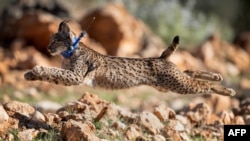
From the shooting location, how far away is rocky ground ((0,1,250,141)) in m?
10.2

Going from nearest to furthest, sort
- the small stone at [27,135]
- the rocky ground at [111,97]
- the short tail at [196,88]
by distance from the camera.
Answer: the small stone at [27,135] → the rocky ground at [111,97] → the short tail at [196,88]

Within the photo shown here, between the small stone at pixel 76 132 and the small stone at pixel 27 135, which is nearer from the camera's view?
the small stone at pixel 76 132

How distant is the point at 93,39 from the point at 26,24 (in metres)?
2.06

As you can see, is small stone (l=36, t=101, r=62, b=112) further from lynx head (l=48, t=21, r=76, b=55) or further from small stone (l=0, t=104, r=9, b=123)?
small stone (l=0, t=104, r=9, b=123)

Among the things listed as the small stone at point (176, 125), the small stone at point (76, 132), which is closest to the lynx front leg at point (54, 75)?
the small stone at point (76, 132)

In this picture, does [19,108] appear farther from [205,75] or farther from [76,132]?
[205,75]

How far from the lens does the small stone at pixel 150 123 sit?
34.6 ft

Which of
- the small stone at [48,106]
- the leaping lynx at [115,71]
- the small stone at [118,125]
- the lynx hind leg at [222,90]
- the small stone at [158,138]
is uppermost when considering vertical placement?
the leaping lynx at [115,71]

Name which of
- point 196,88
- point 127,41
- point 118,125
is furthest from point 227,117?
point 127,41

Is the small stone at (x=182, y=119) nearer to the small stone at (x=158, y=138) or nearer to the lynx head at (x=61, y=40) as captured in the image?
the small stone at (x=158, y=138)

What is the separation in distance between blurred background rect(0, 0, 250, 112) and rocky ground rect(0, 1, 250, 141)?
26mm

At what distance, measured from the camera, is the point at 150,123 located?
1066cm

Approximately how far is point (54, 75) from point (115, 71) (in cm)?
125

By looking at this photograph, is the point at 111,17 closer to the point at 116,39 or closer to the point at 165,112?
the point at 116,39
